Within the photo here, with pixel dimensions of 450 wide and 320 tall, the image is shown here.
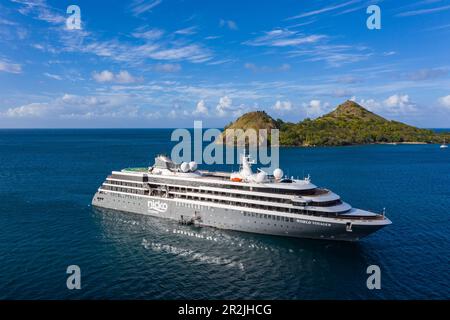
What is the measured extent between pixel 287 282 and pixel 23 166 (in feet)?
401

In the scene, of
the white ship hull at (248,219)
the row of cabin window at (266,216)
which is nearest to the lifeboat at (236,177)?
the white ship hull at (248,219)

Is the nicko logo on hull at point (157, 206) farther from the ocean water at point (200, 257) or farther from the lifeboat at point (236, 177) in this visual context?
the lifeboat at point (236, 177)

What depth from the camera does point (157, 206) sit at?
2458 inches

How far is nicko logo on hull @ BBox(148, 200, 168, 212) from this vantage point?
61.7m

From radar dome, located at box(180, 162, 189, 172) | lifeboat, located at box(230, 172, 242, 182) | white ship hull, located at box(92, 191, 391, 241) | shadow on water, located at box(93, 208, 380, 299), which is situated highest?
radar dome, located at box(180, 162, 189, 172)

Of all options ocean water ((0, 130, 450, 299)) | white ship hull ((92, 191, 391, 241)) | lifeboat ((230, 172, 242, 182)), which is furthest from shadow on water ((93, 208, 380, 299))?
lifeboat ((230, 172, 242, 182))

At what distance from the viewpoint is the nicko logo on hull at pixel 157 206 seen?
6172 centimetres

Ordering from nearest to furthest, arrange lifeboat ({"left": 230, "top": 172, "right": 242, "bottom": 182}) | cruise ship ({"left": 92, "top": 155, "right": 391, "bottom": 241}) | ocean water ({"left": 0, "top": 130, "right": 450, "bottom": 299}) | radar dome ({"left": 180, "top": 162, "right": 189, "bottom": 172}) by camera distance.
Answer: ocean water ({"left": 0, "top": 130, "right": 450, "bottom": 299})
cruise ship ({"left": 92, "top": 155, "right": 391, "bottom": 241})
lifeboat ({"left": 230, "top": 172, "right": 242, "bottom": 182})
radar dome ({"left": 180, "top": 162, "right": 189, "bottom": 172})

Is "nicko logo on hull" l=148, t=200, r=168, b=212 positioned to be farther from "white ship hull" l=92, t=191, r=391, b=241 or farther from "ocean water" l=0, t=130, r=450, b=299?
"ocean water" l=0, t=130, r=450, b=299

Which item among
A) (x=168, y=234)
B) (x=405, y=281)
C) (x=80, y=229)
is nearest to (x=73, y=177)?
(x=80, y=229)

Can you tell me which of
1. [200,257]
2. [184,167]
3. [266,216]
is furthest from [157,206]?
[266,216]

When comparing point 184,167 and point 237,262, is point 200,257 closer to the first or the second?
point 237,262

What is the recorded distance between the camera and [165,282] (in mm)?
38344
